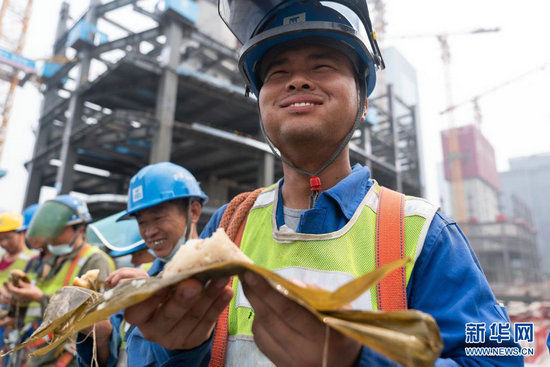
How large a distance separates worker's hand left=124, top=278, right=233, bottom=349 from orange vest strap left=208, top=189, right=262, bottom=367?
1.02 ft

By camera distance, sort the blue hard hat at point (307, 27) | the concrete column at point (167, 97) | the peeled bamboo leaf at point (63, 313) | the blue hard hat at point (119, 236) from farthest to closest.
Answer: the concrete column at point (167, 97) < the blue hard hat at point (119, 236) < the blue hard hat at point (307, 27) < the peeled bamboo leaf at point (63, 313)

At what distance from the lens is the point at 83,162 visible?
24.8 metres

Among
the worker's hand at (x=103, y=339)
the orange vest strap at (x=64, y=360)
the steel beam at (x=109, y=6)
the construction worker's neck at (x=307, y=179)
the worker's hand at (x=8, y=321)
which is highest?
the steel beam at (x=109, y=6)

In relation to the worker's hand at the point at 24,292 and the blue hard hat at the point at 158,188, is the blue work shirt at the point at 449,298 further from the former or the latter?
the worker's hand at the point at 24,292

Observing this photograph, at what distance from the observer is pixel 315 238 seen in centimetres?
138

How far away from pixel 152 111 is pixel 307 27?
2485 centimetres

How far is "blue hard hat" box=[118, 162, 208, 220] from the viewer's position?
10.7ft

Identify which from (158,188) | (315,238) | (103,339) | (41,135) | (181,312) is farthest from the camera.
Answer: (41,135)

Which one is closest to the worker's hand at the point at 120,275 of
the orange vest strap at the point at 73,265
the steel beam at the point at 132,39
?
the orange vest strap at the point at 73,265

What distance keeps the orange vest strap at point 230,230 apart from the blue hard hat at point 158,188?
170cm

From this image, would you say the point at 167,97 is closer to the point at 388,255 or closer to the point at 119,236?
the point at 119,236

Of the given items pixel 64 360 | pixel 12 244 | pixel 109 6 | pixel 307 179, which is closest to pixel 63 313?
pixel 307 179

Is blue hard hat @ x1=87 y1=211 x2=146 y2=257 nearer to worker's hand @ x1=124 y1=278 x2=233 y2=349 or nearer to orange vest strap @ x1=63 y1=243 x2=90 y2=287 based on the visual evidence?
orange vest strap @ x1=63 y1=243 x2=90 y2=287

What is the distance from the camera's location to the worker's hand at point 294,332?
769 millimetres
